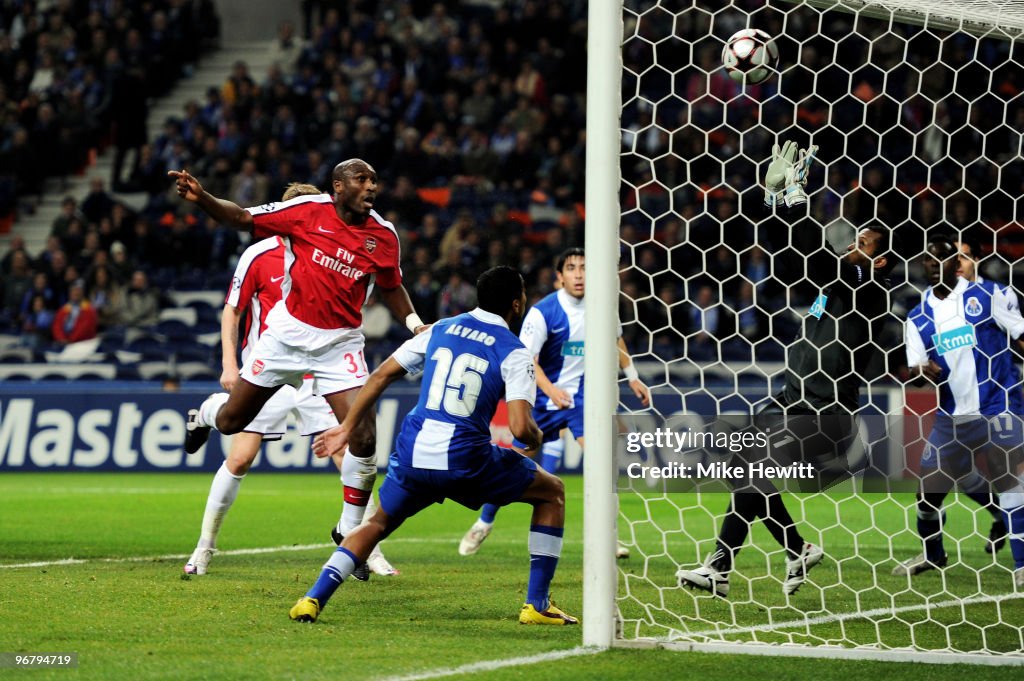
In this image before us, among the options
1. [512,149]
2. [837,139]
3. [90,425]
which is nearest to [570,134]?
[512,149]

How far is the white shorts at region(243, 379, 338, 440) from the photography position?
813 centimetres

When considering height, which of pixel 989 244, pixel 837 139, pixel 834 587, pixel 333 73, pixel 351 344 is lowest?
pixel 834 587

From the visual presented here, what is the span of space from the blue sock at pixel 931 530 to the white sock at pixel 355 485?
3.28 meters

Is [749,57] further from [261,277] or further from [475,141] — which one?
[475,141]

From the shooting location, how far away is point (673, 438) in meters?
5.57

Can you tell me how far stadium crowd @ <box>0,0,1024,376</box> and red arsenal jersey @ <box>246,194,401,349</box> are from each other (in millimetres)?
7263

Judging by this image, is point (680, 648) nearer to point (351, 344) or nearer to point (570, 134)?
point (351, 344)

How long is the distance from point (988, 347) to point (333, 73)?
1566 centimetres

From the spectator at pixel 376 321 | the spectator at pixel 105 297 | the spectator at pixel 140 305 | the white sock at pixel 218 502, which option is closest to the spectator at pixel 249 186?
the spectator at pixel 140 305

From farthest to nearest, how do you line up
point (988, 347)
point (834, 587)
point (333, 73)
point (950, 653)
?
point (333, 73) < point (988, 347) < point (834, 587) < point (950, 653)

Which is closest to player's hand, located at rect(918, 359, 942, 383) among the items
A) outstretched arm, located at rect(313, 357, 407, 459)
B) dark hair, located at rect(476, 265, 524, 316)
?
dark hair, located at rect(476, 265, 524, 316)

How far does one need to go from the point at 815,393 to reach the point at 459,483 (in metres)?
2.17

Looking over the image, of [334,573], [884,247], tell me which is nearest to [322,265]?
[334,573]

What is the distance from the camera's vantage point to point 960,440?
8.26 meters
